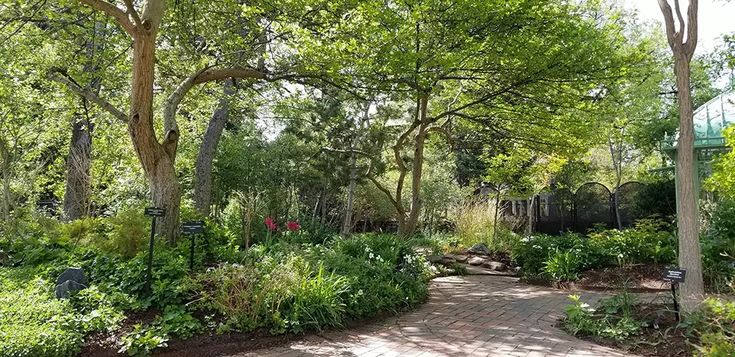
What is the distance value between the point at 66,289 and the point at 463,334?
383cm

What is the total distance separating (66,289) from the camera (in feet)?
15.3

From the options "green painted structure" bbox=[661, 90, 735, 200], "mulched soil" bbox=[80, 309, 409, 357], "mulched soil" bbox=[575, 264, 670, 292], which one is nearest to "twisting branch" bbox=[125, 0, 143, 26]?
"mulched soil" bbox=[80, 309, 409, 357]

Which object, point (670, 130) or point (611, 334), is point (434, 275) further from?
point (670, 130)

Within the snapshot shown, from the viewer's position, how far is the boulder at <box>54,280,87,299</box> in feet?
15.1

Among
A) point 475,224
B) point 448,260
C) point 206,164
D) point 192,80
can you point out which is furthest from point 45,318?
point 475,224

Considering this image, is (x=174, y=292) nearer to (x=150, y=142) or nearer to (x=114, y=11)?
(x=150, y=142)

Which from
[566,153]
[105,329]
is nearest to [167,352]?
[105,329]

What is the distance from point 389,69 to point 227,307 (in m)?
3.63

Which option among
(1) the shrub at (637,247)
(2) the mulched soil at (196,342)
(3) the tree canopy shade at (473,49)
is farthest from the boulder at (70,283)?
(1) the shrub at (637,247)

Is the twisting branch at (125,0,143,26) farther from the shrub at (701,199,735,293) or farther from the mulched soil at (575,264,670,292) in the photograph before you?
the shrub at (701,199,735,293)

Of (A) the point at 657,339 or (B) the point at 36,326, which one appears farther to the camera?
(A) the point at 657,339

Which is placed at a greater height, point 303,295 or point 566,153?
point 566,153

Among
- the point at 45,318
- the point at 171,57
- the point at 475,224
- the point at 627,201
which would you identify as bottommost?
the point at 45,318

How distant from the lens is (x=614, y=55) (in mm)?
7762
